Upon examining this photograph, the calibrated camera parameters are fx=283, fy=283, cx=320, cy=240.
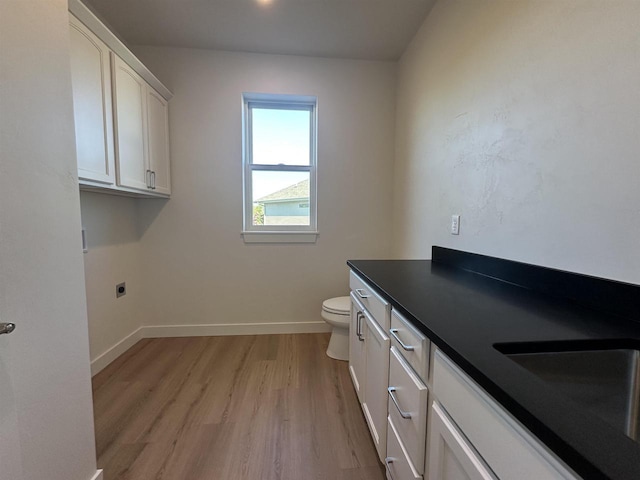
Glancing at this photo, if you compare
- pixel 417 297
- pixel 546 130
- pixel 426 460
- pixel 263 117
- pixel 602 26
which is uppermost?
pixel 263 117

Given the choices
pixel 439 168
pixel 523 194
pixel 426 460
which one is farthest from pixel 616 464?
pixel 439 168

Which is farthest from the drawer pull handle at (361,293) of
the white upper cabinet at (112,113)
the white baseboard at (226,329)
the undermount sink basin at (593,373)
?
the white upper cabinet at (112,113)

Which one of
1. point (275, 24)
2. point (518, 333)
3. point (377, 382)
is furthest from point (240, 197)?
point (518, 333)

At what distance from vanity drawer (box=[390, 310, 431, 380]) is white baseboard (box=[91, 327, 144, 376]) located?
2183 millimetres

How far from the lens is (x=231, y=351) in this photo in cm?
241

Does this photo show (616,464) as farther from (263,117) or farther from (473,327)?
(263,117)

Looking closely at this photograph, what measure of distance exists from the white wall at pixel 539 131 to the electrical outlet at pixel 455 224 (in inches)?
1.5

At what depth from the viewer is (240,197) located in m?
2.65

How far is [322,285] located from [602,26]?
7.84 feet

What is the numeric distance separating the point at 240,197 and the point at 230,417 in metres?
1.77

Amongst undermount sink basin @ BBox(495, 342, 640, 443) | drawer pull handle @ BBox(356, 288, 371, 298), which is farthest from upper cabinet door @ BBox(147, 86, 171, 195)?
undermount sink basin @ BBox(495, 342, 640, 443)

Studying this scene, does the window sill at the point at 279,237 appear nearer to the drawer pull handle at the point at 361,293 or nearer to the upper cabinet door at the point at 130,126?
the upper cabinet door at the point at 130,126

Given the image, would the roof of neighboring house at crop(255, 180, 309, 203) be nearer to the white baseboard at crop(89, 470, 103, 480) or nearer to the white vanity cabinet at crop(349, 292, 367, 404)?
the white vanity cabinet at crop(349, 292, 367, 404)

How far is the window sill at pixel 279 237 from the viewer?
2703 millimetres
